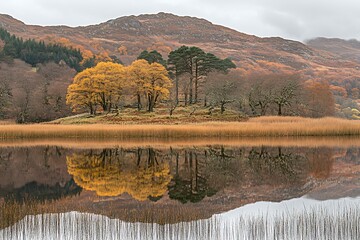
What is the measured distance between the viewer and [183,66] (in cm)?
8281

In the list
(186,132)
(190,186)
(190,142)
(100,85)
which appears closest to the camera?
(190,186)

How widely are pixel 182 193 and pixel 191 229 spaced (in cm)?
559

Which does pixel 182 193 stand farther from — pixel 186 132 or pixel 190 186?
Answer: pixel 186 132

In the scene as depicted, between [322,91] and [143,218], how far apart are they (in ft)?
217

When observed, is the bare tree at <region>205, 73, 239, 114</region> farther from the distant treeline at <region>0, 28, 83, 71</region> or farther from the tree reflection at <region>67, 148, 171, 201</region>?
the distant treeline at <region>0, 28, 83, 71</region>

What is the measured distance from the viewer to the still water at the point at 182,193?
11203mm

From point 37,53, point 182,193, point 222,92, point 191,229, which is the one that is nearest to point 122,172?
point 182,193

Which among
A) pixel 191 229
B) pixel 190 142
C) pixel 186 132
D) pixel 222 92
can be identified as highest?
pixel 222 92

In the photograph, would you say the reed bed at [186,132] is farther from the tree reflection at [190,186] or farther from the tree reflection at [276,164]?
the tree reflection at [190,186]

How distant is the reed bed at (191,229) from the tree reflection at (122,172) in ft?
14.0

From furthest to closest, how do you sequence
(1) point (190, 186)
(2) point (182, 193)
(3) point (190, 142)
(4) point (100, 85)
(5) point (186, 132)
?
(4) point (100, 85) < (5) point (186, 132) < (3) point (190, 142) < (1) point (190, 186) < (2) point (182, 193)

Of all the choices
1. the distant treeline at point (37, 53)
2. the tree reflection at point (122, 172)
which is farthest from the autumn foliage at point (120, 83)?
the distant treeline at point (37, 53)

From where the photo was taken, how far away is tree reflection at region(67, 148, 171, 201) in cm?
1737

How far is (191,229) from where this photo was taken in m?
11.0
